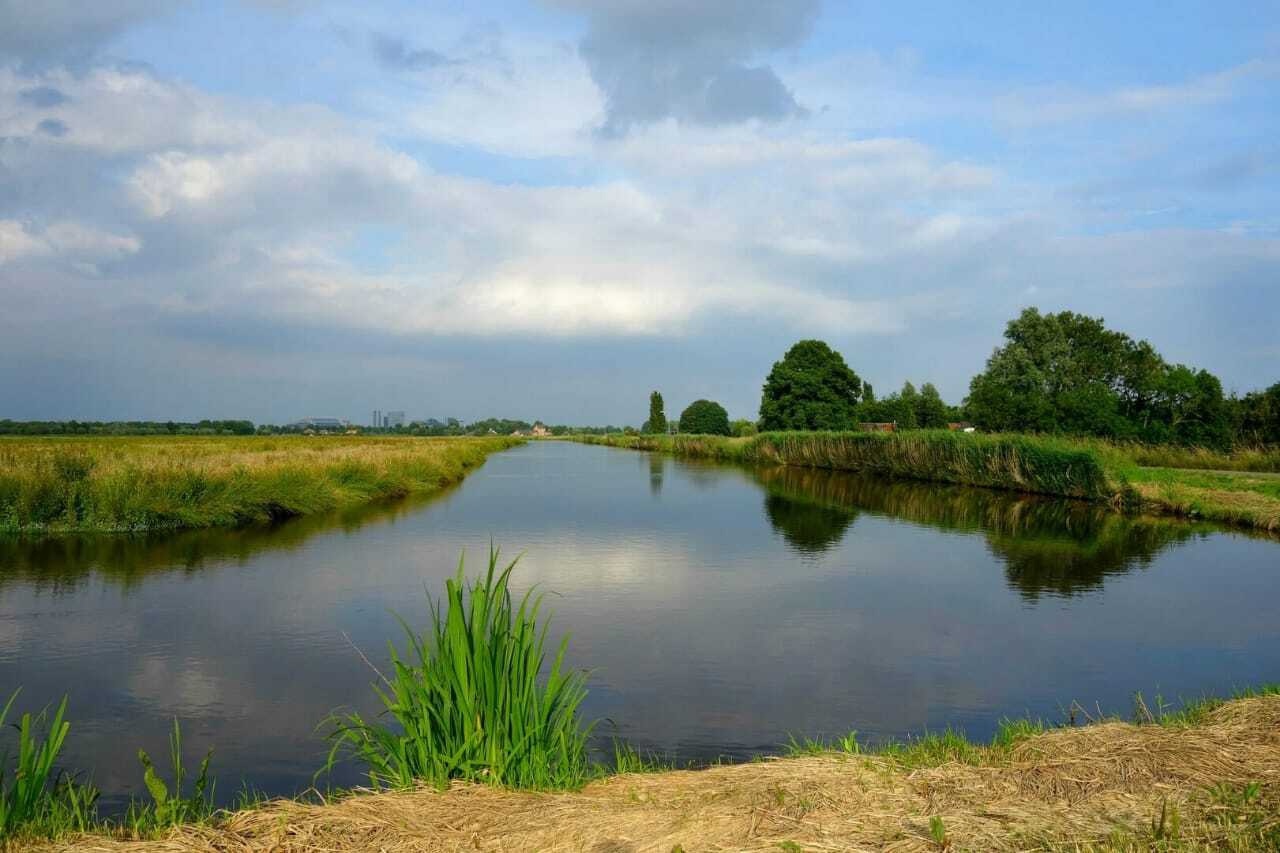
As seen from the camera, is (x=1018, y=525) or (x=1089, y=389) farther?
(x=1089, y=389)

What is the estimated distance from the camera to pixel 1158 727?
451 centimetres

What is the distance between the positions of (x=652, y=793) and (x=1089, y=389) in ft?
132

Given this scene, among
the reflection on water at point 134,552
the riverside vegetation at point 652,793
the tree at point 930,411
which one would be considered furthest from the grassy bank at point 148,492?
the tree at point 930,411

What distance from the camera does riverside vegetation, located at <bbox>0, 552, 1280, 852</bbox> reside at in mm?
3109

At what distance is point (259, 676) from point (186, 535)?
9143mm

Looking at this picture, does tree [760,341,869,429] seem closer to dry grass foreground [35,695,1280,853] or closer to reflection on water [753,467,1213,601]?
reflection on water [753,467,1213,601]

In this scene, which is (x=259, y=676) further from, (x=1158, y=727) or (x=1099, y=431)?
(x=1099, y=431)

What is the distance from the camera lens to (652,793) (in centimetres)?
372

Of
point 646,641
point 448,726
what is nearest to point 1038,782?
point 448,726

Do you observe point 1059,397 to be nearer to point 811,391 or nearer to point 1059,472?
point 1059,472

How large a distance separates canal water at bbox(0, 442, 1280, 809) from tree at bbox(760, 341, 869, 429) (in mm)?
39679

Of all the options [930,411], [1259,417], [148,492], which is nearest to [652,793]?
[148,492]

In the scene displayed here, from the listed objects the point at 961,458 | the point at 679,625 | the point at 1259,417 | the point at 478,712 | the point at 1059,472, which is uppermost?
the point at 1259,417

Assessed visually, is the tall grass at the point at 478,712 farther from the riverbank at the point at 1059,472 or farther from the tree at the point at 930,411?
the tree at the point at 930,411
